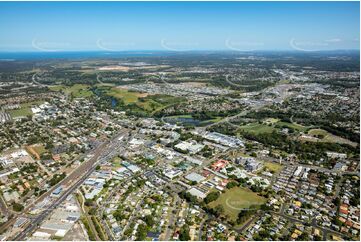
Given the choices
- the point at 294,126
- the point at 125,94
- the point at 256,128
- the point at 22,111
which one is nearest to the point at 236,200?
the point at 256,128

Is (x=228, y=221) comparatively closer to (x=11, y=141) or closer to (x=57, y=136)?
(x=57, y=136)

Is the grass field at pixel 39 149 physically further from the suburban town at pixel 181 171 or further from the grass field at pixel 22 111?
the grass field at pixel 22 111

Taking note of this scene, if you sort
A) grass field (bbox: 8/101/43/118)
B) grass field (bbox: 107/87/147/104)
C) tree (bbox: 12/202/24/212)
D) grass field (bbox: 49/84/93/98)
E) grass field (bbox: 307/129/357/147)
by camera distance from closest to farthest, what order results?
1. tree (bbox: 12/202/24/212)
2. grass field (bbox: 307/129/357/147)
3. grass field (bbox: 8/101/43/118)
4. grass field (bbox: 107/87/147/104)
5. grass field (bbox: 49/84/93/98)

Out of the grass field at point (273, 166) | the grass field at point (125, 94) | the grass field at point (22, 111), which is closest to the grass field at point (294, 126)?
the grass field at point (273, 166)

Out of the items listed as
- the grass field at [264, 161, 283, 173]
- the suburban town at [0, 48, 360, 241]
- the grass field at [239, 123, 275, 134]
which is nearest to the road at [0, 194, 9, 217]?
the suburban town at [0, 48, 360, 241]

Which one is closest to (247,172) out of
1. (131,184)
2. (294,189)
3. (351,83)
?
(294,189)

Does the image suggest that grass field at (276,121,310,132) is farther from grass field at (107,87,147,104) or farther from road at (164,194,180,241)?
grass field at (107,87,147,104)
